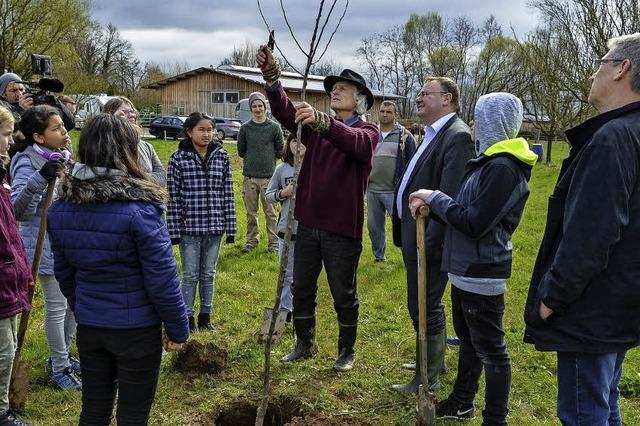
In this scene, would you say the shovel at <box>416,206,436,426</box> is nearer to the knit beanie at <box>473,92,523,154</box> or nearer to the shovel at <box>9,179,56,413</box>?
the knit beanie at <box>473,92,523,154</box>

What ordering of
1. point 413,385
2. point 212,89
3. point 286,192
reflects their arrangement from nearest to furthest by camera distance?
point 413,385, point 286,192, point 212,89

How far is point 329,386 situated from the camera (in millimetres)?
4219

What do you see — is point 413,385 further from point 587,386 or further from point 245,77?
point 245,77

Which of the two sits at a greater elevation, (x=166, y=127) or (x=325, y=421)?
(x=166, y=127)

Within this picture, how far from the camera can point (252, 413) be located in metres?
3.93

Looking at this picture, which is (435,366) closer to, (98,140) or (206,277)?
(206,277)

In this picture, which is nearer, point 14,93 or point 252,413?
point 252,413

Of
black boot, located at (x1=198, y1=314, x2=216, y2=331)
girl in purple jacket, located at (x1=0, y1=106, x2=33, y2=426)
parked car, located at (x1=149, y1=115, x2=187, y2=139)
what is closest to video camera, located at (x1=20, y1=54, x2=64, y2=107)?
girl in purple jacket, located at (x1=0, y1=106, x2=33, y2=426)

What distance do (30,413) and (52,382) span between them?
0.39 meters

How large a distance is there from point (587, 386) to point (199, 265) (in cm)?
361

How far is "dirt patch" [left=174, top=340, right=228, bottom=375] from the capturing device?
169 inches

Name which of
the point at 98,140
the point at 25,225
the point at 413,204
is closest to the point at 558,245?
the point at 413,204

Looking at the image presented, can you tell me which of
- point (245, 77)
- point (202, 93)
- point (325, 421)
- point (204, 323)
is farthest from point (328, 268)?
point (202, 93)

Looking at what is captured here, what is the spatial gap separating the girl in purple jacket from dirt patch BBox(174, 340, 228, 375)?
49.4 inches
